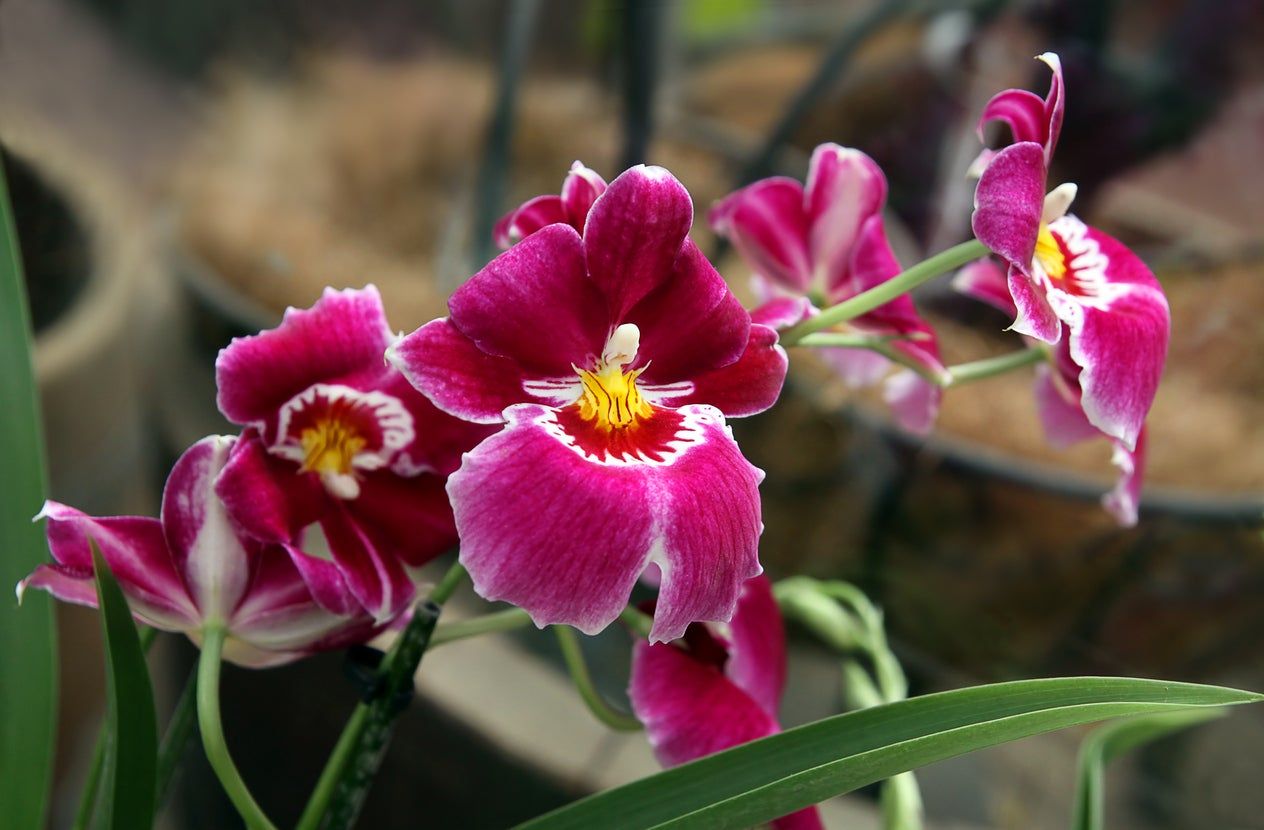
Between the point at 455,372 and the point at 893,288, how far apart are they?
0.10 metres

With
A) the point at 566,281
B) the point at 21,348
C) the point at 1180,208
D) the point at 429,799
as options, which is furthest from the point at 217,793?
the point at 1180,208

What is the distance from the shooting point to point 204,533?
239 mm

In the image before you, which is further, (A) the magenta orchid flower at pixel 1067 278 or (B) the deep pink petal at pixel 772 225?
(B) the deep pink petal at pixel 772 225

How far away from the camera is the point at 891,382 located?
33 cm

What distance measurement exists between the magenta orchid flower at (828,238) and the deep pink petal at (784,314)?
31 mm

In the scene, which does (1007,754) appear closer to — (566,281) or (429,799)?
(429,799)

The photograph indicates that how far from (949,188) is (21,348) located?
0.55m

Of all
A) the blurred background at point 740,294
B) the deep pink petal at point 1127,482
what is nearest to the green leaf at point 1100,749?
the deep pink petal at point 1127,482

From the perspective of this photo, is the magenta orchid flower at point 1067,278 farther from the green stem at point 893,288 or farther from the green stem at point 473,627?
the green stem at point 473,627

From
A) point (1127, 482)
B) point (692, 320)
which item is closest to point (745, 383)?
point (692, 320)

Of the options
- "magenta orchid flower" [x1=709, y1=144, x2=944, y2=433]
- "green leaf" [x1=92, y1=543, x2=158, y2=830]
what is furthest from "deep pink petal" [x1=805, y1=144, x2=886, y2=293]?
"green leaf" [x1=92, y1=543, x2=158, y2=830]

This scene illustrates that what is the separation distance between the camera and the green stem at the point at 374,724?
241mm

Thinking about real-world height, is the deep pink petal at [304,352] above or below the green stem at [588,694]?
above

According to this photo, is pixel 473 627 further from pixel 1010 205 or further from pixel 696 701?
pixel 1010 205
